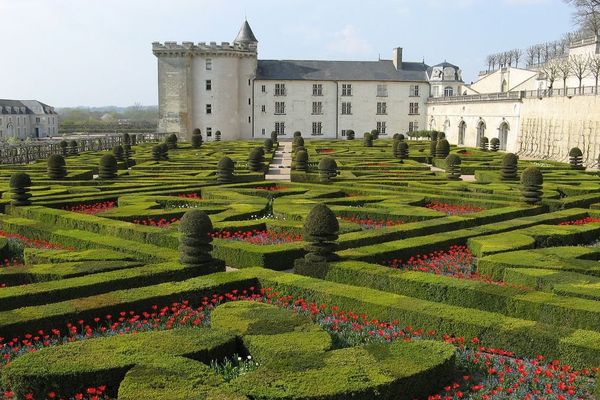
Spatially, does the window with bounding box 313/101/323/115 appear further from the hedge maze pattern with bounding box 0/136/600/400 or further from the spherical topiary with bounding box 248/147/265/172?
the hedge maze pattern with bounding box 0/136/600/400

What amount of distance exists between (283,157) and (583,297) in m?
30.8

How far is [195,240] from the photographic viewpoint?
1017 centimetres

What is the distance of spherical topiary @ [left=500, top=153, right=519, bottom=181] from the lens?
23.1m

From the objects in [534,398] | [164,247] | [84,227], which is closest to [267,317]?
[534,398]

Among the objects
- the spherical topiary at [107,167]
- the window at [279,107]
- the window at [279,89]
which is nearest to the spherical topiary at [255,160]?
the spherical topiary at [107,167]

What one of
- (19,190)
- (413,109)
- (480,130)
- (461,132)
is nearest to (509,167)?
(19,190)

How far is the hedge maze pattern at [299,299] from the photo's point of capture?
617 centimetres

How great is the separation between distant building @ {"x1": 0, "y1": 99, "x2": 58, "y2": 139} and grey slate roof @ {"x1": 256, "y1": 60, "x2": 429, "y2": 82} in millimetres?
44822

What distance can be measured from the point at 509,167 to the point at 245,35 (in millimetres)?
44180

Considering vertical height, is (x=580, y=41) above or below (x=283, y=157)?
above

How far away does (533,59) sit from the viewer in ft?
309

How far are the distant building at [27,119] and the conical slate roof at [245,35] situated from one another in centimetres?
4212

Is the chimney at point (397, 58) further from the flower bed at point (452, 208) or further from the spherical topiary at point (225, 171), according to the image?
the flower bed at point (452, 208)

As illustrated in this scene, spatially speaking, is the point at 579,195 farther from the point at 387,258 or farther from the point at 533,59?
the point at 533,59
